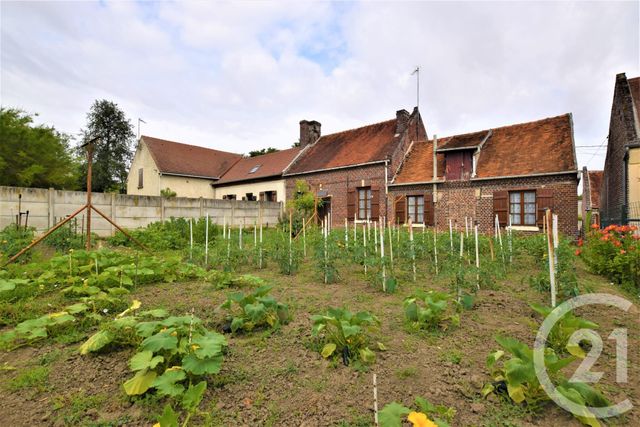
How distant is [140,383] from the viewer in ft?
7.16

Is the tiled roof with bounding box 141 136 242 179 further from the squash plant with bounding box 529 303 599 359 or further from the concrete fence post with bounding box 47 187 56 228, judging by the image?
the squash plant with bounding box 529 303 599 359

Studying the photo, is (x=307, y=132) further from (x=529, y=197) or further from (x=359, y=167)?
(x=529, y=197)

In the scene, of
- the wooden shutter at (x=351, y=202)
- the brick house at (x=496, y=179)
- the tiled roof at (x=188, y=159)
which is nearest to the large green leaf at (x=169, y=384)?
the brick house at (x=496, y=179)

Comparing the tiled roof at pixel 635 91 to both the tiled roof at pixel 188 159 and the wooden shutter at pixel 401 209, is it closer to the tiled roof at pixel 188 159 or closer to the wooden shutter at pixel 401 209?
the wooden shutter at pixel 401 209

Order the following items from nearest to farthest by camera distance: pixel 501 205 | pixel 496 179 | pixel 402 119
Answer: pixel 501 205 → pixel 496 179 → pixel 402 119

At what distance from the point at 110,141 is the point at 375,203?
32106 mm

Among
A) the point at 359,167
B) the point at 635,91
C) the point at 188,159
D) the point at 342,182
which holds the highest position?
the point at 635,91

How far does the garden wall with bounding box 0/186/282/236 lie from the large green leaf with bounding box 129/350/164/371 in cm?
957

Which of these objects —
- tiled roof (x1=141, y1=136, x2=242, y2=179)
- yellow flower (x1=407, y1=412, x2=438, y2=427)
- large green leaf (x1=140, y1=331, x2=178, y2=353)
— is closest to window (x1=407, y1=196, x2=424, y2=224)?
large green leaf (x1=140, y1=331, x2=178, y2=353)

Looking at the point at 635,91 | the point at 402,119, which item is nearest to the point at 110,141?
the point at 402,119

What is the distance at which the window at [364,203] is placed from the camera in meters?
17.5

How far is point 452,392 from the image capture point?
2283 mm

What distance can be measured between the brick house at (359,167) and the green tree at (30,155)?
52.2ft

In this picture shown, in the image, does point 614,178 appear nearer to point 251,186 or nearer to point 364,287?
point 364,287
